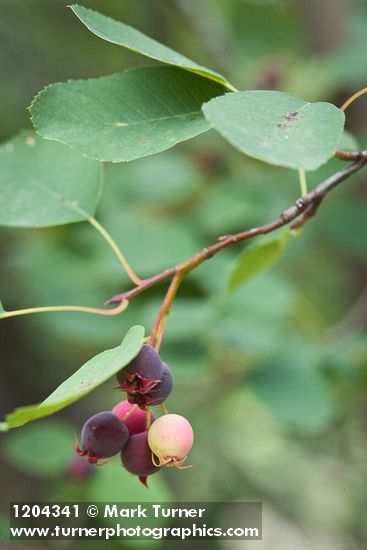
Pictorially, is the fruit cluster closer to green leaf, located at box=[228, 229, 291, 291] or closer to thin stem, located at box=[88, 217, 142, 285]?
thin stem, located at box=[88, 217, 142, 285]

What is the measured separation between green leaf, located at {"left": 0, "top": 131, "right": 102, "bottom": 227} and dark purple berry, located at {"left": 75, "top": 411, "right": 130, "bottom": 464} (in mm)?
386

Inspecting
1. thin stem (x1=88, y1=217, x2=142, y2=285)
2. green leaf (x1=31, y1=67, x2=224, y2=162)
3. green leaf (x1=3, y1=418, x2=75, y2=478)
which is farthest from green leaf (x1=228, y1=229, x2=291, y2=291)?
green leaf (x1=3, y1=418, x2=75, y2=478)

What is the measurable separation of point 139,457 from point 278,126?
0.38 m

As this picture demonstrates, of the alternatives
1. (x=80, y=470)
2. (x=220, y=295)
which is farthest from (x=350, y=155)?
(x=80, y=470)

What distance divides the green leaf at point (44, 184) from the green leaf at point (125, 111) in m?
0.22

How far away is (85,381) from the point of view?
0.60 metres

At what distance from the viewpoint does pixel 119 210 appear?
2.19m

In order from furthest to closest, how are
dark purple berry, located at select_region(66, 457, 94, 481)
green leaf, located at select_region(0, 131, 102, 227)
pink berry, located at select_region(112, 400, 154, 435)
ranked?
dark purple berry, located at select_region(66, 457, 94, 481)
green leaf, located at select_region(0, 131, 102, 227)
pink berry, located at select_region(112, 400, 154, 435)

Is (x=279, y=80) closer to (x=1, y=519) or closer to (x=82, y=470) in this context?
(x=82, y=470)

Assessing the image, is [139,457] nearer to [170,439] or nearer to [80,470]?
[170,439]

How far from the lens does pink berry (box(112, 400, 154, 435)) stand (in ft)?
2.53

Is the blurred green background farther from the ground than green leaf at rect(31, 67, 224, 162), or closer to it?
farther from the ground

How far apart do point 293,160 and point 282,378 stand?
1327 millimetres

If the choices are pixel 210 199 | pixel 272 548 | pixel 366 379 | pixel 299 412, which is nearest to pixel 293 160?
pixel 299 412
